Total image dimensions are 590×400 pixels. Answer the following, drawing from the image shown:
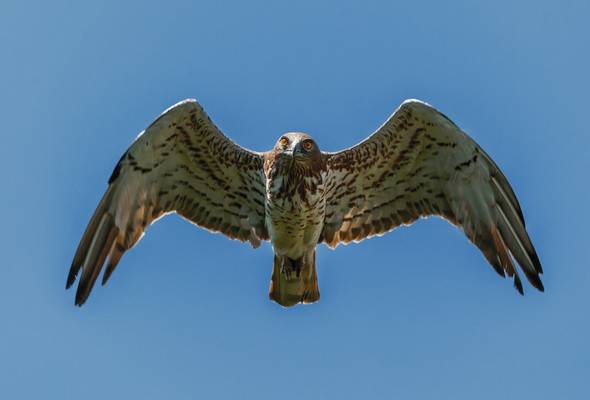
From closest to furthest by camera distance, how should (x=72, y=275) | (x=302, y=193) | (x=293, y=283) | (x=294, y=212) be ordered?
(x=72, y=275), (x=302, y=193), (x=294, y=212), (x=293, y=283)

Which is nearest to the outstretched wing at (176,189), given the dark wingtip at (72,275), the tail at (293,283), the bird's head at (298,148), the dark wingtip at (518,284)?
the dark wingtip at (72,275)

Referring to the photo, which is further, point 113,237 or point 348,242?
point 348,242

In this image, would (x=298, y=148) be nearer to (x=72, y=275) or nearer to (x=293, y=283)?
(x=293, y=283)

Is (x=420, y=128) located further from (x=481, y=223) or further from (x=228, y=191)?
(x=228, y=191)

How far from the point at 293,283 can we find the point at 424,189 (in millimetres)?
2170

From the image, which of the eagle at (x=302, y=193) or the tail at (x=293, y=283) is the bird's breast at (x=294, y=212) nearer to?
the eagle at (x=302, y=193)

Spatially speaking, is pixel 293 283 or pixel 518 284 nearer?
pixel 518 284

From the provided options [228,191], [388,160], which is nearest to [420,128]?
[388,160]

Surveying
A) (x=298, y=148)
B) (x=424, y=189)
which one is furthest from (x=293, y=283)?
(x=424, y=189)

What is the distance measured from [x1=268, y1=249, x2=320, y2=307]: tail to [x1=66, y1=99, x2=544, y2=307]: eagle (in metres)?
0.01

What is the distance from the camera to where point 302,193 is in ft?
48.2

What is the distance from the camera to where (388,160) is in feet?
51.0

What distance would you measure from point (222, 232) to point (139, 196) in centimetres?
131

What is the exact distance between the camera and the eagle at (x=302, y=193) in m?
14.8
